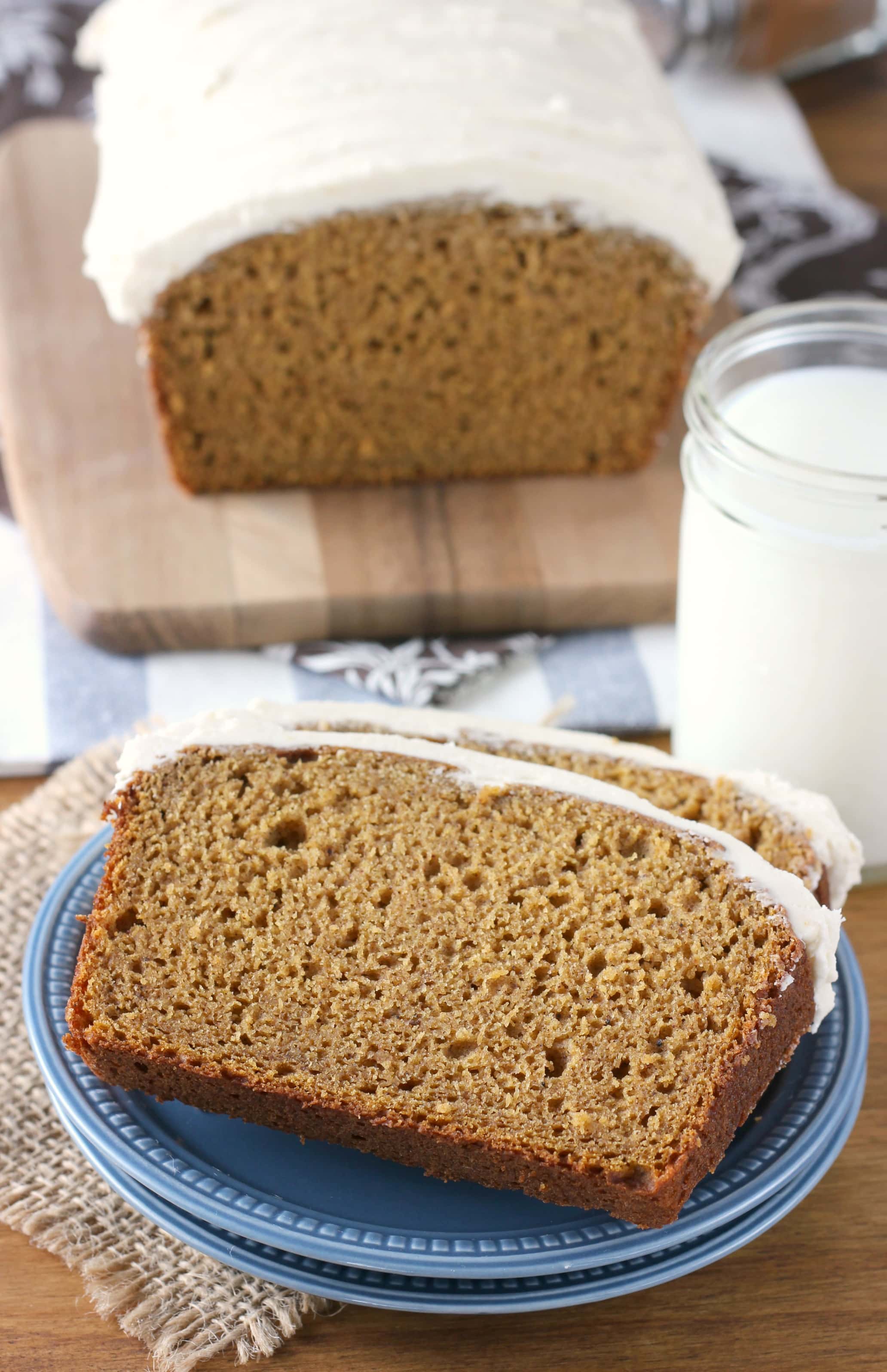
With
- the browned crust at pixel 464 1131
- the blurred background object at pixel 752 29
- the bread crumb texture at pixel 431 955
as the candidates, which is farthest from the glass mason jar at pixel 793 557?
the blurred background object at pixel 752 29

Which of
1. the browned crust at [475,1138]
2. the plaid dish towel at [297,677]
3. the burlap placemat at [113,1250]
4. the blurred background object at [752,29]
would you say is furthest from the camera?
the blurred background object at [752,29]

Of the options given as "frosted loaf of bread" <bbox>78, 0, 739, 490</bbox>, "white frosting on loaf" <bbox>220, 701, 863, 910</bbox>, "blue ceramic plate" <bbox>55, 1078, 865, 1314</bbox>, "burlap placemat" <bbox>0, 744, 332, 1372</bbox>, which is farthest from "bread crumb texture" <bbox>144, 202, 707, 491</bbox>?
"blue ceramic plate" <bbox>55, 1078, 865, 1314</bbox>

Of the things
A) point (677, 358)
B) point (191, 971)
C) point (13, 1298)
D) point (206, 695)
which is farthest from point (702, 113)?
point (13, 1298)

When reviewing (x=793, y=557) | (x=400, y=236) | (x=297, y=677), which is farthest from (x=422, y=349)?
(x=793, y=557)

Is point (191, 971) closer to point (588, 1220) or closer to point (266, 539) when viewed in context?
point (588, 1220)

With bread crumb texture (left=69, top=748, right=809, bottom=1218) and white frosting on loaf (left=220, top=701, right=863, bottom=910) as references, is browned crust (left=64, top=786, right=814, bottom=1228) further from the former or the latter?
white frosting on loaf (left=220, top=701, right=863, bottom=910)

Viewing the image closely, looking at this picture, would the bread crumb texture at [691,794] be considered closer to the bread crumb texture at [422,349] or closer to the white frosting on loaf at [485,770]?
the white frosting on loaf at [485,770]

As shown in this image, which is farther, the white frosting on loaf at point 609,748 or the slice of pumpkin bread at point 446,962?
the white frosting on loaf at point 609,748
